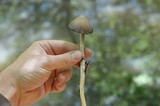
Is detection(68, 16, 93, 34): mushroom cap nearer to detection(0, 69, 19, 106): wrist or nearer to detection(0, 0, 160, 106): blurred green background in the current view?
detection(0, 69, 19, 106): wrist

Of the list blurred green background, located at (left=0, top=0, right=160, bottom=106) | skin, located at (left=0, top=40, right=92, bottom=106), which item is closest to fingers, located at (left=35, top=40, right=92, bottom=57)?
skin, located at (left=0, top=40, right=92, bottom=106)

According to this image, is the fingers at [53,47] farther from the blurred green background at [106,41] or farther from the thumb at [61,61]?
the blurred green background at [106,41]

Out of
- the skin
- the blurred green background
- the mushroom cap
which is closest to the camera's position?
the mushroom cap

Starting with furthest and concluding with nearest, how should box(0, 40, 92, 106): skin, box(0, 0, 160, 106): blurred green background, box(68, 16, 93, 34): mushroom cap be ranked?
1. box(0, 0, 160, 106): blurred green background
2. box(0, 40, 92, 106): skin
3. box(68, 16, 93, 34): mushroom cap

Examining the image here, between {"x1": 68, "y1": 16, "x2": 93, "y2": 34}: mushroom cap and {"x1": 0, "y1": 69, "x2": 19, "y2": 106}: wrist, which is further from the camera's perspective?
{"x1": 0, "y1": 69, "x2": 19, "y2": 106}: wrist

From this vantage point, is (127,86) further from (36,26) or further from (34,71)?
(34,71)

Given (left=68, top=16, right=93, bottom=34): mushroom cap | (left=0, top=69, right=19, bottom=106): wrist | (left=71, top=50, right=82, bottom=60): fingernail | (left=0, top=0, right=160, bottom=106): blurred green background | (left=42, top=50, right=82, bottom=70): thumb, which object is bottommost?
(left=0, top=0, right=160, bottom=106): blurred green background
